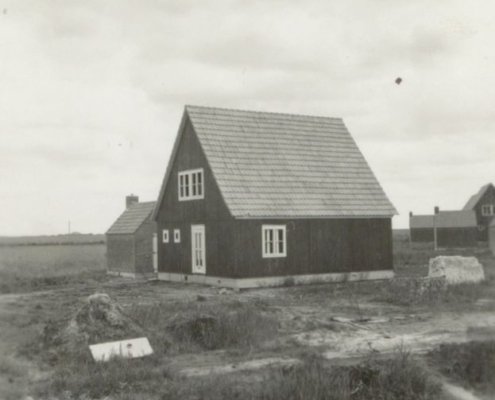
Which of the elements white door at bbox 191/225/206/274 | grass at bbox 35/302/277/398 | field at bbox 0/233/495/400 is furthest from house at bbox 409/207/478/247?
grass at bbox 35/302/277/398

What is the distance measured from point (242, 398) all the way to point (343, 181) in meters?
21.4

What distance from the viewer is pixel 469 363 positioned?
12.6m

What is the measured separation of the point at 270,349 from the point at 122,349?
2888 mm

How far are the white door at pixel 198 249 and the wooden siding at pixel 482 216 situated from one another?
49008 mm

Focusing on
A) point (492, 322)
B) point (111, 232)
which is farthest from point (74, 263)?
point (492, 322)

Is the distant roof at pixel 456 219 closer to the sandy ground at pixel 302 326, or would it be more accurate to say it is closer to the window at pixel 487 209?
the window at pixel 487 209

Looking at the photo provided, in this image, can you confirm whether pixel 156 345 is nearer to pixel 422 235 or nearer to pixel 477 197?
pixel 477 197

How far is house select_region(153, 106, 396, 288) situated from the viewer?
2698cm

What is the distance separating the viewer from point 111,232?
117ft

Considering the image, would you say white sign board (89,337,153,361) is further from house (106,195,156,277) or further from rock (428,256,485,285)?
house (106,195,156,277)

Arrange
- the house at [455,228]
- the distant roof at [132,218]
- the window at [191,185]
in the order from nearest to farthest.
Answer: the window at [191,185] → the distant roof at [132,218] → the house at [455,228]

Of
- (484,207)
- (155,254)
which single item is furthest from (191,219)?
(484,207)

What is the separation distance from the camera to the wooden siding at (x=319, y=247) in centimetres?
2670

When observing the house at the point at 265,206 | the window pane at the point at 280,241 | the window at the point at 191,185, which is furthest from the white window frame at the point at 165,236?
the window pane at the point at 280,241
